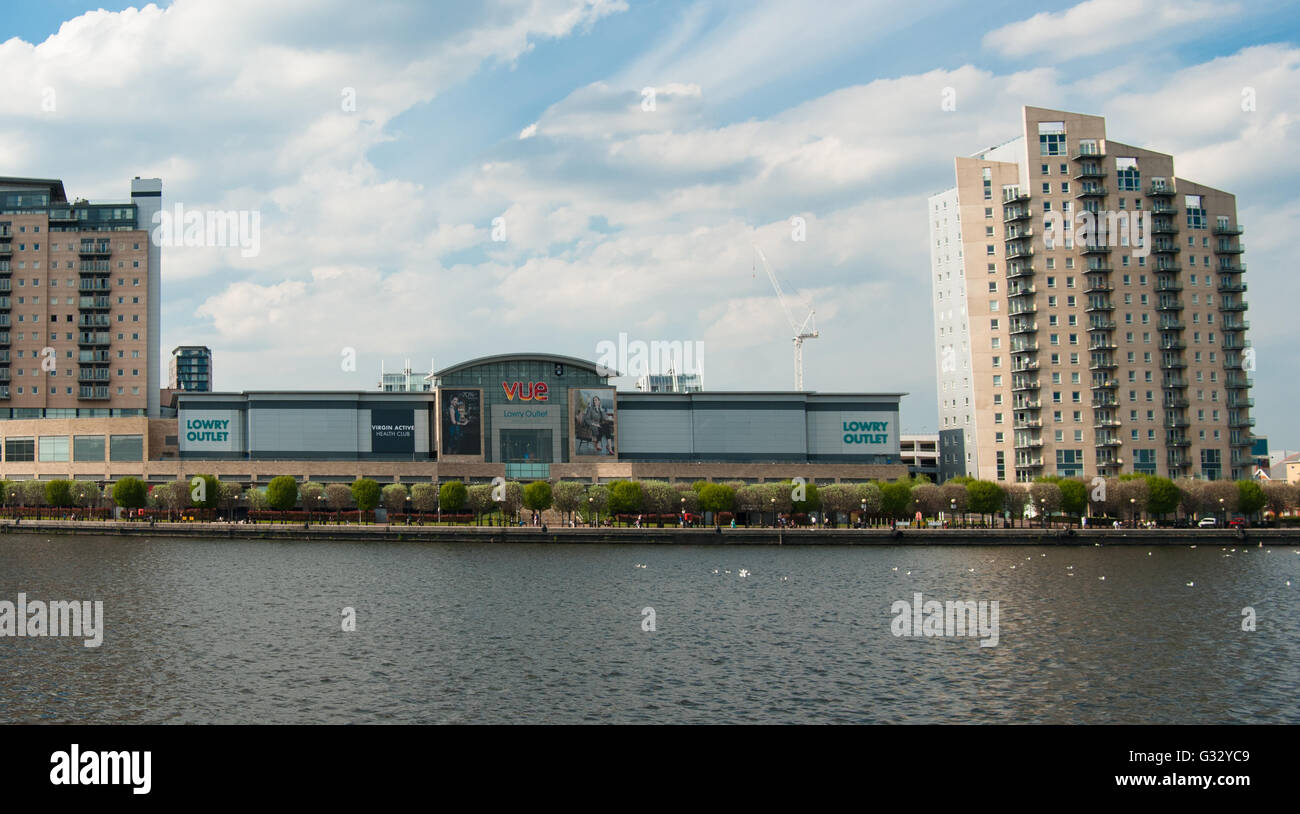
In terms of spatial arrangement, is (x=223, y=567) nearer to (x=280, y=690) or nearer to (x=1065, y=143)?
(x=280, y=690)

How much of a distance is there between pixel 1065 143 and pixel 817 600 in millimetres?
137720

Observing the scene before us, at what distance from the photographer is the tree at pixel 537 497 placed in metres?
150

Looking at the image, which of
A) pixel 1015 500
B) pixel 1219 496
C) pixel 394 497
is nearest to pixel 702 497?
pixel 1015 500

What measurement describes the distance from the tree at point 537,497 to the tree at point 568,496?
1.16 m

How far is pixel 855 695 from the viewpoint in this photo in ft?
147

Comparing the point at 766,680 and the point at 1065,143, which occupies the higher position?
the point at 1065,143

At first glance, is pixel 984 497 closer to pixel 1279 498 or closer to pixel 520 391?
pixel 1279 498

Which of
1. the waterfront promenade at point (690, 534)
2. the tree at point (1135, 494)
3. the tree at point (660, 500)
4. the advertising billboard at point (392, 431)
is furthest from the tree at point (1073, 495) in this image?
the advertising billboard at point (392, 431)

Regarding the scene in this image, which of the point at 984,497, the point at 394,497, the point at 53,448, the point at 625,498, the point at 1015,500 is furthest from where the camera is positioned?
the point at 53,448

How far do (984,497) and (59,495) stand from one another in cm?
13752

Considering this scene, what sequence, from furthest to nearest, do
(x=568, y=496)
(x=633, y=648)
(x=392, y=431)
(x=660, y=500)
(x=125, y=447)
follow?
(x=392, y=431) < (x=125, y=447) < (x=568, y=496) < (x=660, y=500) < (x=633, y=648)

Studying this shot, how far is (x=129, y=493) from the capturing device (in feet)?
500

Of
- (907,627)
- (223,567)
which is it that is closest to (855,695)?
(907,627)

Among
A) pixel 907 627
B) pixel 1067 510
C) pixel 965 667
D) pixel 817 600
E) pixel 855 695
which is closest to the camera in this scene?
pixel 855 695
